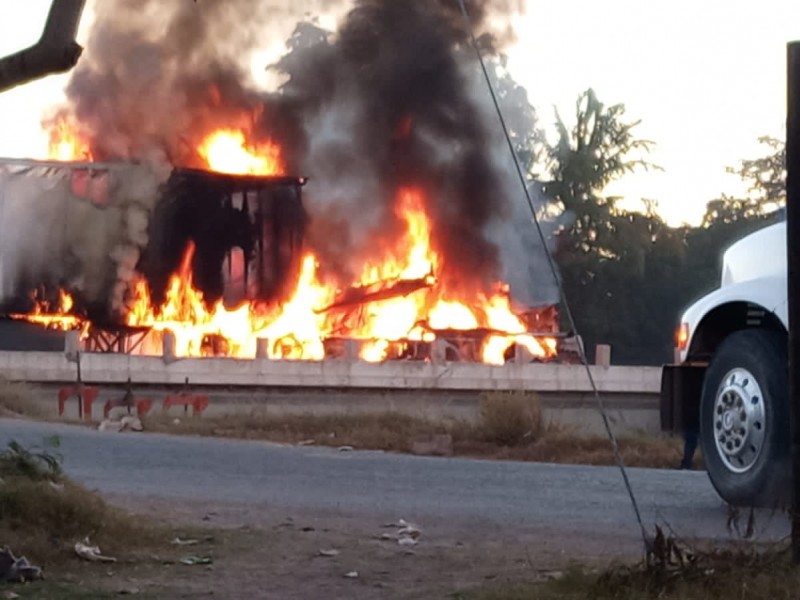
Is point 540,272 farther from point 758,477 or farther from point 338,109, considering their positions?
point 758,477

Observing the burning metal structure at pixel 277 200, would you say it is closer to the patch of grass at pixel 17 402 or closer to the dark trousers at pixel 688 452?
the patch of grass at pixel 17 402

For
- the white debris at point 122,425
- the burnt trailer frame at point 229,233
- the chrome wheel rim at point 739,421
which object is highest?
the burnt trailer frame at point 229,233

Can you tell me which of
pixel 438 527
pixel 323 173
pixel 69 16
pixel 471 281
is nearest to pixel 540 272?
pixel 471 281

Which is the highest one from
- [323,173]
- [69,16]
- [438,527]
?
[323,173]

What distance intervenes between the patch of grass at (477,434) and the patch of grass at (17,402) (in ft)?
6.14

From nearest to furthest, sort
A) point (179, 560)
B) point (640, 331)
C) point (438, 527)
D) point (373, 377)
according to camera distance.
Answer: point (179, 560) → point (438, 527) → point (373, 377) → point (640, 331)

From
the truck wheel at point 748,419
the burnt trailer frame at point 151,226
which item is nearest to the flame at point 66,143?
the burnt trailer frame at point 151,226

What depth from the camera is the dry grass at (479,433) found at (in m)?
15.3

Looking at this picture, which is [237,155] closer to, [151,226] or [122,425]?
[151,226]

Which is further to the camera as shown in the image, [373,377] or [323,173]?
[323,173]

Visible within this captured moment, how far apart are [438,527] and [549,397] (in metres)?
18.4

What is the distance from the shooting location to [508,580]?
5715mm

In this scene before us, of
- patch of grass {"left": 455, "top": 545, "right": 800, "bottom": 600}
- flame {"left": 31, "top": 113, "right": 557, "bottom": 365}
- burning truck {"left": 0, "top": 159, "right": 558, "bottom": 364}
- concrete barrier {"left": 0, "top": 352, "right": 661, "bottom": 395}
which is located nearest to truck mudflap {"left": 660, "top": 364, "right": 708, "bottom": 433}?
patch of grass {"left": 455, "top": 545, "right": 800, "bottom": 600}

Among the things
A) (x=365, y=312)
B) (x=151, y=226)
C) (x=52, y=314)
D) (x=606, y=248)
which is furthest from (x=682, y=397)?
(x=606, y=248)
